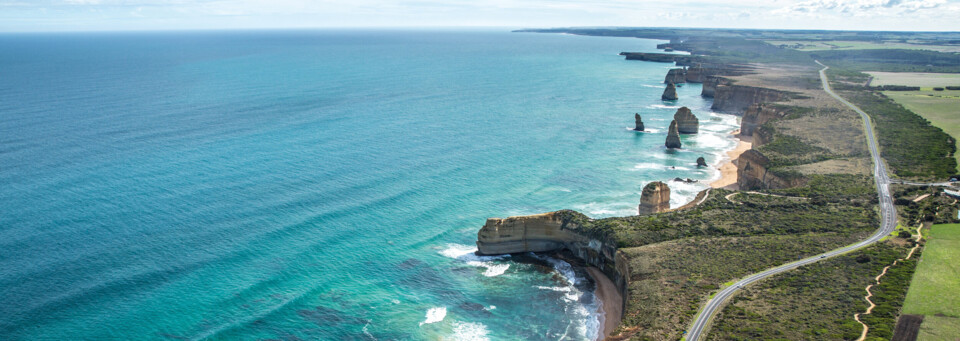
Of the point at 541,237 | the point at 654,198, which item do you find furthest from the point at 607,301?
the point at 654,198

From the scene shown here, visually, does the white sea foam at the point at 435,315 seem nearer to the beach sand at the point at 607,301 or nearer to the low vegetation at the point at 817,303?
the beach sand at the point at 607,301

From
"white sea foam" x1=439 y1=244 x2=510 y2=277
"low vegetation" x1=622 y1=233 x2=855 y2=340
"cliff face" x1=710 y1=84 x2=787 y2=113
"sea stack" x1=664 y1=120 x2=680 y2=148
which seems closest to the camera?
"low vegetation" x1=622 y1=233 x2=855 y2=340

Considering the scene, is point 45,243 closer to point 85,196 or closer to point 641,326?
point 85,196

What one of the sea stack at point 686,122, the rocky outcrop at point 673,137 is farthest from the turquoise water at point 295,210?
the sea stack at point 686,122

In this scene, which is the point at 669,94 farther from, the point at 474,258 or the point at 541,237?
the point at 474,258

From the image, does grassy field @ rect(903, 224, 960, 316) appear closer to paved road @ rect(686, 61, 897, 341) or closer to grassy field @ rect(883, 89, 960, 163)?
paved road @ rect(686, 61, 897, 341)

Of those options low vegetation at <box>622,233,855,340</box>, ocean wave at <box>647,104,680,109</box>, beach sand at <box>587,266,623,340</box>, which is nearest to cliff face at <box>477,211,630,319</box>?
beach sand at <box>587,266,623,340</box>
